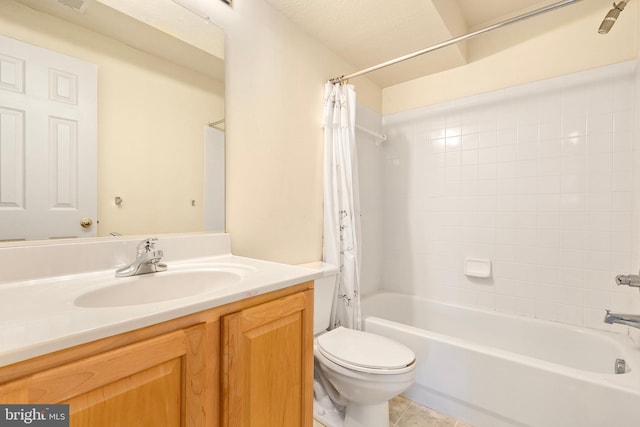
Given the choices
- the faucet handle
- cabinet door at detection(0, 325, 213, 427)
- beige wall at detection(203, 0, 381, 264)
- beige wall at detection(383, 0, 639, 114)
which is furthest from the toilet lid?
beige wall at detection(383, 0, 639, 114)

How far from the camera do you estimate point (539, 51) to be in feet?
6.09

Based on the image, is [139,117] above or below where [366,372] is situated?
above

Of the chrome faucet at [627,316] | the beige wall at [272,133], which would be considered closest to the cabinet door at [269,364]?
the beige wall at [272,133]

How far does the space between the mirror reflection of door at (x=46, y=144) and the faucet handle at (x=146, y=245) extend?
175 mm

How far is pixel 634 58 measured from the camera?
62.4 inches

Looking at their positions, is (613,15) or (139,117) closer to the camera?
→ (139,117)

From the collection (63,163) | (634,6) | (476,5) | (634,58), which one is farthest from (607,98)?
(63,163)

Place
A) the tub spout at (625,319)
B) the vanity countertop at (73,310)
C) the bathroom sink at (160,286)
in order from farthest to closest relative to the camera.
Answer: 1. the tub spout at (625,319)
2. the bathroom sink at (160,286)
3. the vanity countertop at (73,310)

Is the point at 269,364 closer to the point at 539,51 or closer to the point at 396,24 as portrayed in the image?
the point at 396,24

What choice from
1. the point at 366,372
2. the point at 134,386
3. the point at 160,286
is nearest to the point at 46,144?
the point at 160,286

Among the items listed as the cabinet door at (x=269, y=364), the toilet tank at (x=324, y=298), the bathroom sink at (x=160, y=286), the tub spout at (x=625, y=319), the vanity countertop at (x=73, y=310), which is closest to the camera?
the vanity countertop at (x=73, y=310)

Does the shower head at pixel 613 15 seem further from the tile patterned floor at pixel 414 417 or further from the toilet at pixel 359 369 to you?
the tile patterned floor at pixel 414 417

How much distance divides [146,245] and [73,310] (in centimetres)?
42

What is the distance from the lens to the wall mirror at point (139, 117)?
0.91m
